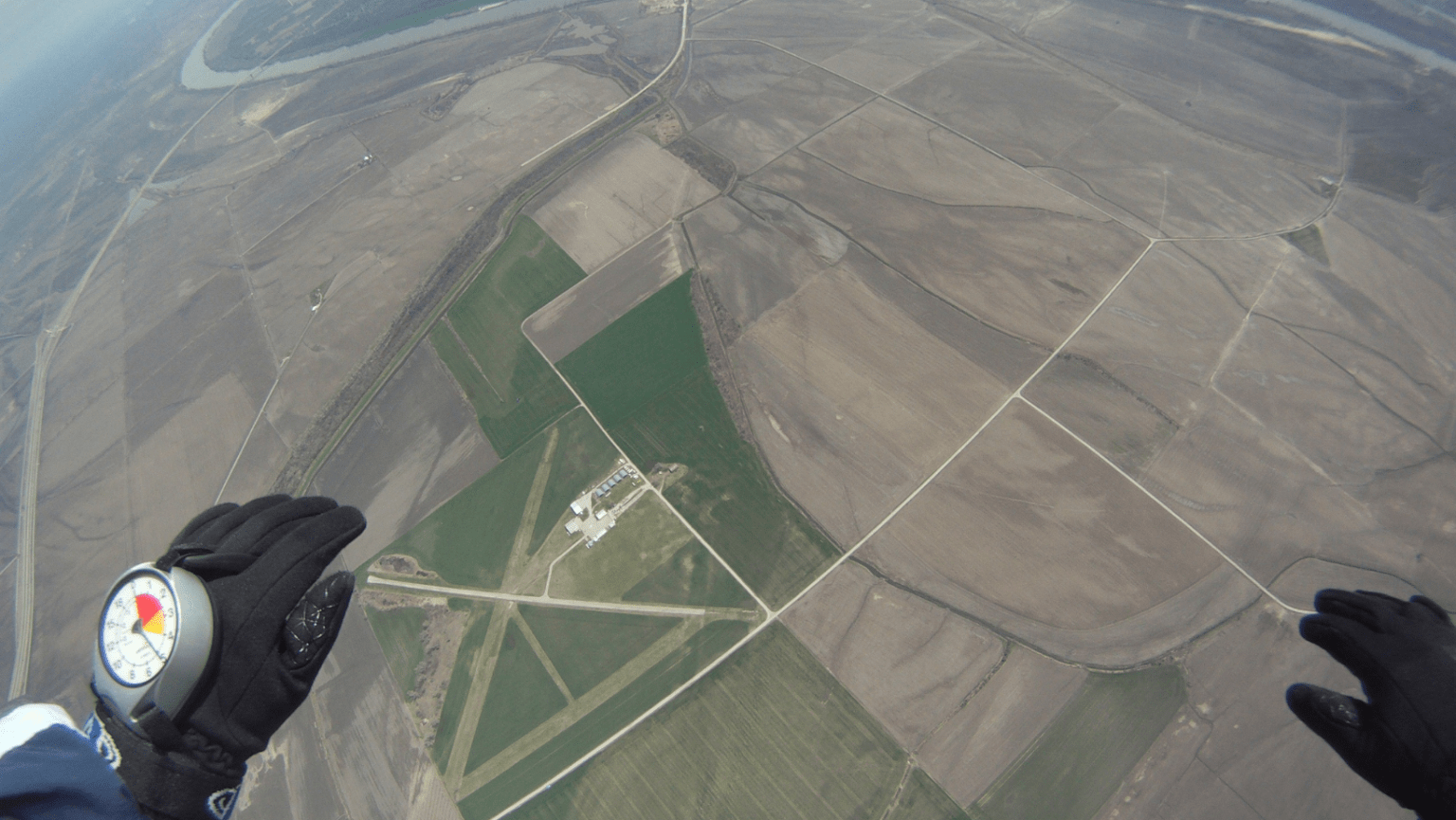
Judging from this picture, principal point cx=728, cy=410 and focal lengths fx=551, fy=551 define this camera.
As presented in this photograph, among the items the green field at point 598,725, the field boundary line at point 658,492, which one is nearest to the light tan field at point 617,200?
the field boundary line at point 658,492

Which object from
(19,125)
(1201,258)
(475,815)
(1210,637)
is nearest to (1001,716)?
(1210,637)

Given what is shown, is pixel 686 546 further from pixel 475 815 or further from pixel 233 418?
pixel 233 418

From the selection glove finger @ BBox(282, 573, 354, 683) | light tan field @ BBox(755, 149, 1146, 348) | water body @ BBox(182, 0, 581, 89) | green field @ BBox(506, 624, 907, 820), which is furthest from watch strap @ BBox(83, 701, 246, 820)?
water body @ BBox(182, 0, 581, 89)

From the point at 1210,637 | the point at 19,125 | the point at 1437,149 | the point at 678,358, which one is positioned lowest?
the point at 1210,637

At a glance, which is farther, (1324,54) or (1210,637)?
(1324,54)

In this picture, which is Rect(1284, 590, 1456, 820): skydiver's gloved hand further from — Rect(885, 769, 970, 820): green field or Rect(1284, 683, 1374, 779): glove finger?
Rect(885, 769, 970, 820): green field

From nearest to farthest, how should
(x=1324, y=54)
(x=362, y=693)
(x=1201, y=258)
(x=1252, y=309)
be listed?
(x=362, y=693), (x=1252, y=309), (x=1201, y=258), (x=1324, y=54)
